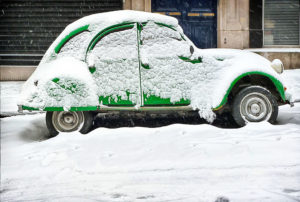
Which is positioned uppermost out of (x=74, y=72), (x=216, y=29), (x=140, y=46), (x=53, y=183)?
(x=216, y=29)

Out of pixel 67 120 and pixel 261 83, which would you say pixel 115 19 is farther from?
pixel 261 83

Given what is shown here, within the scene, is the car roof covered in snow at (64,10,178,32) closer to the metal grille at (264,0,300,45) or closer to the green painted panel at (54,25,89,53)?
the green painted panel at (54,25,89,53)

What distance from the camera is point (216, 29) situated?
483 inches

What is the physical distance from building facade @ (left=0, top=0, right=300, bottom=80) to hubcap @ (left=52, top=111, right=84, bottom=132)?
7.51 m

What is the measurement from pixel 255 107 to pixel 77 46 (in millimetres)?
3020

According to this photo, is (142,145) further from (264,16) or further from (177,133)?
(264,16)

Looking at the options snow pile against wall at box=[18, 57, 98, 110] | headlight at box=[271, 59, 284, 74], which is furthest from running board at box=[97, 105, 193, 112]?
headlight at box=[271, 59, 284, 74]

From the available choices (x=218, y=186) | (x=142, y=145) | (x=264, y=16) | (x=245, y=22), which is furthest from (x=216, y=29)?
(x=218, y=186)

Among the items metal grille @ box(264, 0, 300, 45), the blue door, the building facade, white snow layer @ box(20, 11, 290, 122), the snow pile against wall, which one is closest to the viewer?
the snow pile against wall

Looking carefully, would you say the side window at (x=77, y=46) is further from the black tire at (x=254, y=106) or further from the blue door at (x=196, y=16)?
the blue door at (x=196, y=16)

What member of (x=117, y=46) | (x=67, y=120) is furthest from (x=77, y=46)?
(x=67, y=120)

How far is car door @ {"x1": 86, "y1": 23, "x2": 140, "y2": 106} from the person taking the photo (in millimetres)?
4953

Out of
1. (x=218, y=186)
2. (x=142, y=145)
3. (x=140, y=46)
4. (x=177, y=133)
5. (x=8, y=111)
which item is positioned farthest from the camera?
(x=8, y=111)

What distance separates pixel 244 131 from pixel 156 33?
204 centimetres
